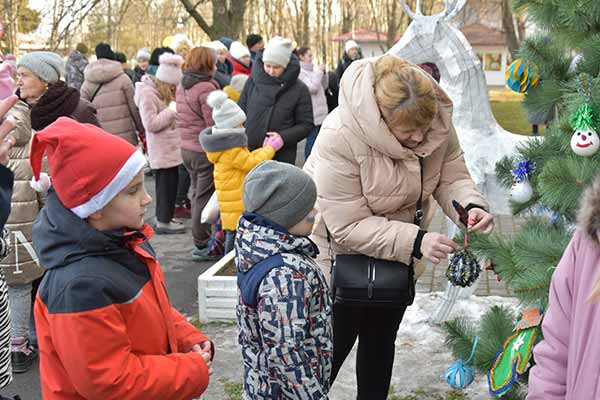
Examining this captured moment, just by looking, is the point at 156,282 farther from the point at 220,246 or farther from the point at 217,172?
the point at 220,246

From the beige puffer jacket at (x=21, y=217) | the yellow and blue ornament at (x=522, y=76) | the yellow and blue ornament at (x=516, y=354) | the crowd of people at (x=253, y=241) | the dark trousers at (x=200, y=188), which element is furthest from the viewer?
the dark trousers at (x=200, y=188)

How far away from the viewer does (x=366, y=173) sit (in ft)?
9.37

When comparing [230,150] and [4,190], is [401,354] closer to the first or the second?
[230,150]

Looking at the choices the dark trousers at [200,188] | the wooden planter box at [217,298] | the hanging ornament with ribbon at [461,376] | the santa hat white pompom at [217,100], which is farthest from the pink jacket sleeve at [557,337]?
the dark trousers at [200,188]

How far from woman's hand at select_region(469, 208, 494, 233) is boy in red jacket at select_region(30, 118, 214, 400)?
126 cm

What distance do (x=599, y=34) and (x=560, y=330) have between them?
1.28 metres

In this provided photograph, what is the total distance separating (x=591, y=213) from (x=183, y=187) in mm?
7319

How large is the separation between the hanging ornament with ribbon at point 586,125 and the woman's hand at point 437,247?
0.59 metres

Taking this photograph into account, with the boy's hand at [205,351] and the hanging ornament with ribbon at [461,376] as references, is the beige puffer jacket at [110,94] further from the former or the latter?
the boy's hand at [205,351]

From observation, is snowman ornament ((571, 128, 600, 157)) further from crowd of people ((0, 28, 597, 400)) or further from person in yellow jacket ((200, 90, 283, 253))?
person in yellow jacket ((200, 90, 283, 253))

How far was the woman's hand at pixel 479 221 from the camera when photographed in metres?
2.88

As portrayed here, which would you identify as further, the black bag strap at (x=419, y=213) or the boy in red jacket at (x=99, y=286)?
the black bag strap at (x=419, y=213)

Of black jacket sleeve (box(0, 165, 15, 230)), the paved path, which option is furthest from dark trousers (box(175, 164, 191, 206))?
black jacket sleeve (box(0, 165, 15, 230))

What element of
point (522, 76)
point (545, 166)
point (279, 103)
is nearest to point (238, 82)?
point (279, 103)
